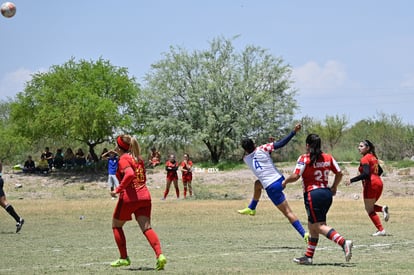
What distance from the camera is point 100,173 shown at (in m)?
48.8

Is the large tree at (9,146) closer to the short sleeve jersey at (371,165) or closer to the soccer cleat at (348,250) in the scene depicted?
the short sleeve jersey at (371,165)

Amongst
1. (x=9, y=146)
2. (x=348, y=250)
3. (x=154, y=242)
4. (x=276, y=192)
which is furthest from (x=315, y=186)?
(x=9, y=146)

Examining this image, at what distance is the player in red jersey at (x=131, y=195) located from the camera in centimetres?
1169

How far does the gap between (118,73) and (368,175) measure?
3777cm

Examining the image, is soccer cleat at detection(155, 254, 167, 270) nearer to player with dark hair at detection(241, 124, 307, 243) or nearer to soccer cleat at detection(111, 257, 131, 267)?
soccer cleat at detection(111, 257, 131, 267)

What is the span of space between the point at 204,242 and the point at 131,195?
15.0 ft

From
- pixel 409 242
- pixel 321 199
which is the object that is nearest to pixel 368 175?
pixel 409 242

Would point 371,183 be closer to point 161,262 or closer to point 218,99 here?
point 161,262

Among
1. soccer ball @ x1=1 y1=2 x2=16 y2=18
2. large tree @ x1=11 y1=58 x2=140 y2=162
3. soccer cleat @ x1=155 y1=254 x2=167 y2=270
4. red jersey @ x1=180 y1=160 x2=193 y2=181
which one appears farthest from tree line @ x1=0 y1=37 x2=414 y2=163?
soccer cleat @ x1=155 y1=254 x2=167 y2=270

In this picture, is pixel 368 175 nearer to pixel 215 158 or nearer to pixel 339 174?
pixel 339 174

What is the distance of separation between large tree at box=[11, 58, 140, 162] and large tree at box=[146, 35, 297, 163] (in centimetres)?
268

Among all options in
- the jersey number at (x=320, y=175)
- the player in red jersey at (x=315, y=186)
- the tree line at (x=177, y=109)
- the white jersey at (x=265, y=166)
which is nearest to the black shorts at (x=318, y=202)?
the player in red jersey at (x=315, y=186)

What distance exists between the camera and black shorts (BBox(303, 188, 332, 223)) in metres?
12.0

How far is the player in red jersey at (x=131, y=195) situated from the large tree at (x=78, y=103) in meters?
37.5
